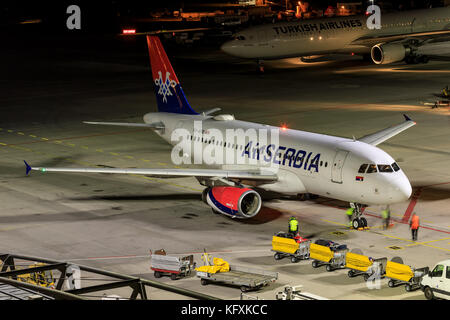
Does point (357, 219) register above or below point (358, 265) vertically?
above

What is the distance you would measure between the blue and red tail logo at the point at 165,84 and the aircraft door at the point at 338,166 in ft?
39.1

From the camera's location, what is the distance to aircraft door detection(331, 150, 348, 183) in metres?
32.2

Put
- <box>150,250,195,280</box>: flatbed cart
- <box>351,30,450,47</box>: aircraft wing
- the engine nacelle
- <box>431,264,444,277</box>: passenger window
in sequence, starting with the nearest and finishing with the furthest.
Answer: <box>431,264,444,277</box>: passenger window → <box>150,250,195,280</box>: flatbed cart → the engine nacelle → <box>351,30,450,47</box>: aircraft wing

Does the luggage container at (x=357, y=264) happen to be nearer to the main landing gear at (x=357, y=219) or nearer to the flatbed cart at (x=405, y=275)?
the flatbed cart at (x=405, y=275)

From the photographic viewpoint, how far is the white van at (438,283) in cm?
2333

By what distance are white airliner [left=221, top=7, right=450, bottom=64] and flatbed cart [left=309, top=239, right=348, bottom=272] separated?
184 feet

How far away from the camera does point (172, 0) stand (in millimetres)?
194250

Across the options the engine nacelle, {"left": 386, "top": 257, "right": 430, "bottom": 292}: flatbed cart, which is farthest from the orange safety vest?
A: the engine nacelle

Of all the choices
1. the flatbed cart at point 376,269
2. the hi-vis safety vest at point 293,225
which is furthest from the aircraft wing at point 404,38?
the flatbed cart at point 376,269

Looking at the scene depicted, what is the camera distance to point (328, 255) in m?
26.8

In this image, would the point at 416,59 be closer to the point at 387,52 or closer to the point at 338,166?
the point at 387,52

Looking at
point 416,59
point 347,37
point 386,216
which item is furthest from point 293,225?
point 416,59

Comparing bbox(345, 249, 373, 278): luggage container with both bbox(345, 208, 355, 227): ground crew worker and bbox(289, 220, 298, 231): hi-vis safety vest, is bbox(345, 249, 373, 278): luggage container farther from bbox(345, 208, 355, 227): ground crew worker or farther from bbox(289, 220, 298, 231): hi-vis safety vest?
bbox(345, 208, 355, 227): ground crew worker

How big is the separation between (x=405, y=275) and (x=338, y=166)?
28.3 ft
